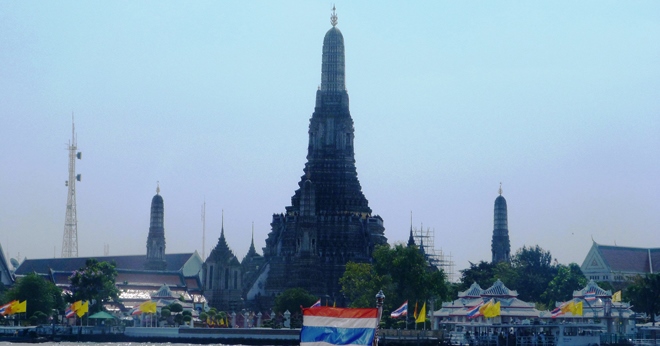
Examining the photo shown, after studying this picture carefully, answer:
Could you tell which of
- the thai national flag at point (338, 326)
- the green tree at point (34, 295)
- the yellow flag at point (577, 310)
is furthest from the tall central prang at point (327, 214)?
the thai national flag at point (338, 326)

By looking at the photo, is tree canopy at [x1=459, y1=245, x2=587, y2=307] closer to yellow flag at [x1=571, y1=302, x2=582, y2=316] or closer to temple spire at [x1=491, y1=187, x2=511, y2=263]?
temple spire at [x1=491, y1=187, x2=511, y2=263]

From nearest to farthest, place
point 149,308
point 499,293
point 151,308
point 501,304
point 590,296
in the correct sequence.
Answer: point 590,296 → point 501,304 → point 499,293 → point 151,308 → point 149,308

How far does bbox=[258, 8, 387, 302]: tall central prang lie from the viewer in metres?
129

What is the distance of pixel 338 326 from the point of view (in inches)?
913

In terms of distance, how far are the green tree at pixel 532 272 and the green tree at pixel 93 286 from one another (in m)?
47.8

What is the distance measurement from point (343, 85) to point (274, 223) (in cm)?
1878

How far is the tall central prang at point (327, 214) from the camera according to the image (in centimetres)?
12862

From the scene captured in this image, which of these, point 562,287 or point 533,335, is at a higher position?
point 562,287

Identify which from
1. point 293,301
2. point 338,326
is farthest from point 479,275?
point 338,326

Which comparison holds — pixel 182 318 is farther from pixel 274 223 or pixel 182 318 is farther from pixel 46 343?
pixel 274 223

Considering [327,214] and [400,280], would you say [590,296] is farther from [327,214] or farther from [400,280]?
[327,214]

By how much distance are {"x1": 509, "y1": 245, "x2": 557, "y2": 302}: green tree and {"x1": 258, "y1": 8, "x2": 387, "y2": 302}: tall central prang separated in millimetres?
17659

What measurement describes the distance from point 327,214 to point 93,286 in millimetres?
29476

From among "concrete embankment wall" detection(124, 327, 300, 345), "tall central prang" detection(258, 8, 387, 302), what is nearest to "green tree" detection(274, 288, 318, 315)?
"tall central prang" detection(258, 8, 387, 302)
